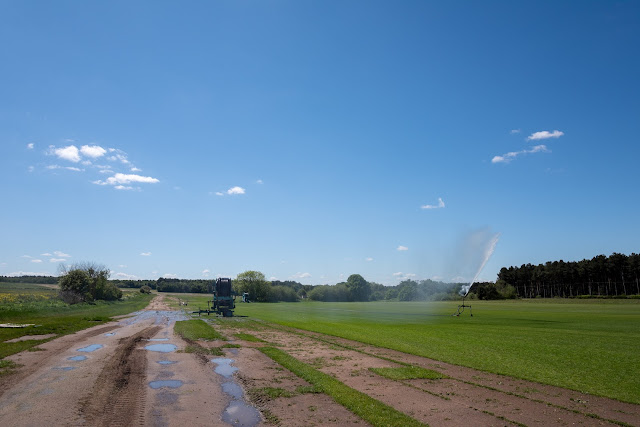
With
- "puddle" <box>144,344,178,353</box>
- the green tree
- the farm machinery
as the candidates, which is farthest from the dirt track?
the green tree

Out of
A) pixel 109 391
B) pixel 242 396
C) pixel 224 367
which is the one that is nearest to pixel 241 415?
pixel 242 396

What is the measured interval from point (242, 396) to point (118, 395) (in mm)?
3998

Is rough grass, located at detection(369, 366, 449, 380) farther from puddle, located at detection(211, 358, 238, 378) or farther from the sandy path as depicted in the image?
the sandy path

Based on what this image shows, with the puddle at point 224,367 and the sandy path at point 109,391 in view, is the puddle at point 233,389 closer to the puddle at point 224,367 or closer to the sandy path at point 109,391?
the sandy path at point 109,391

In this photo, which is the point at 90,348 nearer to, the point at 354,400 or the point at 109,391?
the point at 109,391

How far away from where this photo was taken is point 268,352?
22219 millimetres

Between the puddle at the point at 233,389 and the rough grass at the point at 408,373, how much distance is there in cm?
624

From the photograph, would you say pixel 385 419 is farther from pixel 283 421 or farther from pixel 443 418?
pixel 283 421

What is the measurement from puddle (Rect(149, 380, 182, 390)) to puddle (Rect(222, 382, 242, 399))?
5.72ft

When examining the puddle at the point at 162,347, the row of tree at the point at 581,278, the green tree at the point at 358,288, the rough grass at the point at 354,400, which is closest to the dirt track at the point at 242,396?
the rough grass at the point at 354,400

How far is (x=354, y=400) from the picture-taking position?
1209 centimetres

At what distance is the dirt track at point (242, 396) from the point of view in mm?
10484

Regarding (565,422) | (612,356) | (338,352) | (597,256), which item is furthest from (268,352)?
(597,256)

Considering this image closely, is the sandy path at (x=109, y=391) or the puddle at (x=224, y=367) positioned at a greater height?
the sandy path at (x=109, y=391)
